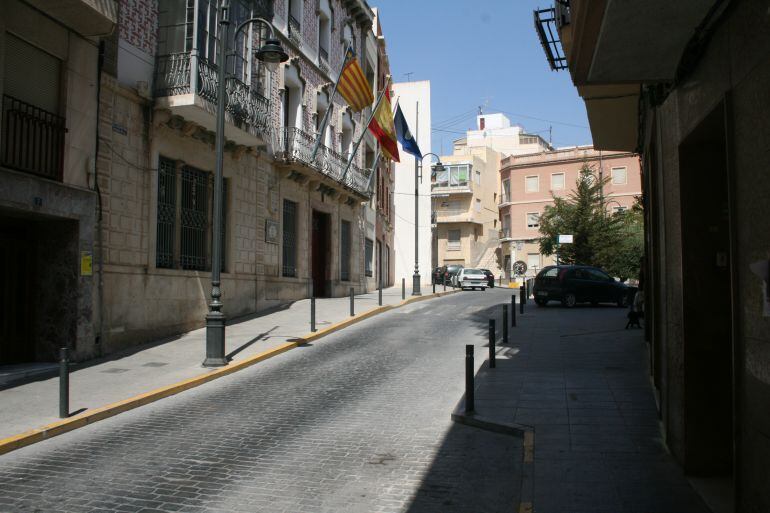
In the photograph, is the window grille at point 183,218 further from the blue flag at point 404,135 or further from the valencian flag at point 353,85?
the blue flag at point 404,135

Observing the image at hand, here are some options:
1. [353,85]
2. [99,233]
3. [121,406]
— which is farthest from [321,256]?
[121,406]

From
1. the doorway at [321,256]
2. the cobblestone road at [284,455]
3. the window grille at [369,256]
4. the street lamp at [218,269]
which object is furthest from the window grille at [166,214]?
the window grille at [369,256]

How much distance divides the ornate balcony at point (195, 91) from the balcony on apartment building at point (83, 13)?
246 centimetres

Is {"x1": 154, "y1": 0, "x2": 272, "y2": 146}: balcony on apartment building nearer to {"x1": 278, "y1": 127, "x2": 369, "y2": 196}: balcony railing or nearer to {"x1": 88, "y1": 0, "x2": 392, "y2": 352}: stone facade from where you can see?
{"x1": 88, "y1": 0, "x2": 392, "y2": 352}: stone facade

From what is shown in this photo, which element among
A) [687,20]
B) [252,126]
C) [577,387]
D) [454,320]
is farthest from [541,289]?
[687,20]

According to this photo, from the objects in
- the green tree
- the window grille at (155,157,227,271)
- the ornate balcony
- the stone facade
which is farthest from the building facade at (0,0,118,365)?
the green tree

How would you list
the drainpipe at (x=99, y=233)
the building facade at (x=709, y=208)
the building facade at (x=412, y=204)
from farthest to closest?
the building facade at (x=412, y=204)
the drainpipe at (x=99, y=233)
the building facade at (x=709, y=208)

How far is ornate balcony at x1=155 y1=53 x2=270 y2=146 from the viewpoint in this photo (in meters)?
14.2

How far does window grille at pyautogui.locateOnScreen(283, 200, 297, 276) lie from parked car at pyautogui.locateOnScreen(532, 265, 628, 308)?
9.24 metres

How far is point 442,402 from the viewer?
357 inches

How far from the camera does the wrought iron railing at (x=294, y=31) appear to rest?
21609 millimetres

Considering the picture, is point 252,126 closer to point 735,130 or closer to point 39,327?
point 39,327

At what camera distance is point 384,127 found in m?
25.3

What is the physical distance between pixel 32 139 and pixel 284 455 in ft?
25.6
